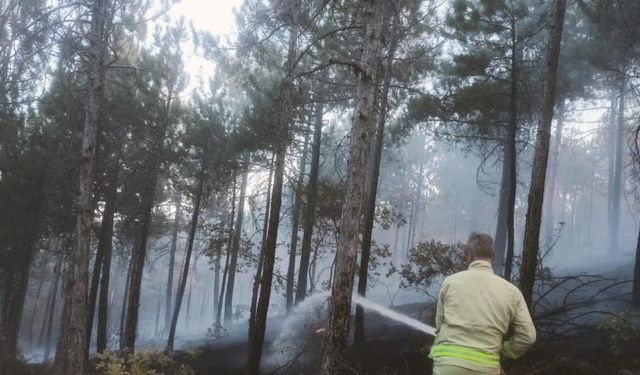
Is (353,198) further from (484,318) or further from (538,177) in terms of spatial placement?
(538,177)

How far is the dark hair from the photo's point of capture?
3.32 metres

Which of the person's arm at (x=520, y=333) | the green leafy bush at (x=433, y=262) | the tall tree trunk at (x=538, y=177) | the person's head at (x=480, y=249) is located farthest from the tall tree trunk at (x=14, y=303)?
the person's arm at (x=520, y=333)

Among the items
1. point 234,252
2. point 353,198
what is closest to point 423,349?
point 353,198

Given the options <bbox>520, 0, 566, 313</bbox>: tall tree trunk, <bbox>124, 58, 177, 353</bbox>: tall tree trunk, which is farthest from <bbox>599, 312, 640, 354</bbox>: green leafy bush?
<bbox>124, 58, 177, 353</bbox>: tall tree trunk

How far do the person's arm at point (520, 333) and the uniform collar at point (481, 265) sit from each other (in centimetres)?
25

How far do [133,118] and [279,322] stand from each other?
10.9m

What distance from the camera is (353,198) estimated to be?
6680 millimetres

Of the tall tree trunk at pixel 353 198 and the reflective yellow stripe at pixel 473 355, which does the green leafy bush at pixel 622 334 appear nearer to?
the tall tree trunk at pixel 353 198

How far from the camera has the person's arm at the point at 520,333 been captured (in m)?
3.04

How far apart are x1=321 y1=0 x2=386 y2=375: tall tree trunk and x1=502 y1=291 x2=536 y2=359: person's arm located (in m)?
3.41

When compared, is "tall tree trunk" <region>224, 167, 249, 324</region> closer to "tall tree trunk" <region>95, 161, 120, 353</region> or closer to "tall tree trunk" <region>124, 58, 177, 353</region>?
"tall tree trunk" <region>124, 58, 177, 353</region>

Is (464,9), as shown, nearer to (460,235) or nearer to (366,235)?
(366,235)

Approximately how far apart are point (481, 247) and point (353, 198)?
3.42 m

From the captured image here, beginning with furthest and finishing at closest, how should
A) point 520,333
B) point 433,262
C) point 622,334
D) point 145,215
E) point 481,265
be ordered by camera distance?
point 145,215, point 433,262, point 622,334, point 481,265, point 520,333
